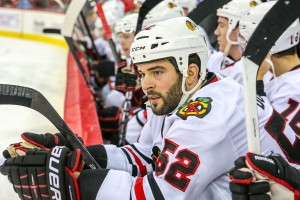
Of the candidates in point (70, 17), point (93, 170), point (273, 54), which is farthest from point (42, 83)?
point (93, 170)

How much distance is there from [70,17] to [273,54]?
1453 millimetres

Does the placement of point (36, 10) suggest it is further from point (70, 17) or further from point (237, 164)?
point (237, 164)

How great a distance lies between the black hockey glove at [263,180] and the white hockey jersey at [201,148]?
20 cm

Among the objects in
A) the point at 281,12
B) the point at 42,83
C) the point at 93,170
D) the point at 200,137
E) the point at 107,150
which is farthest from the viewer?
the point at 42,83

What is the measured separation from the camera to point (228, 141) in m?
1.42

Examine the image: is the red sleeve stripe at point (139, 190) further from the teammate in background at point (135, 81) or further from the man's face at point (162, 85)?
the teammate in background at point (135, 81)

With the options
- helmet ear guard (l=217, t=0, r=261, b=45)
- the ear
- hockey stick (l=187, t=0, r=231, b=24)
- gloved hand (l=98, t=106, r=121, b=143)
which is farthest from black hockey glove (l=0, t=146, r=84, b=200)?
gloved hand (l=98, t=106, r=121, b=143)

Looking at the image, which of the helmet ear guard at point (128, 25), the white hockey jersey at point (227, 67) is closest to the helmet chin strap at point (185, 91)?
the white hockey jersey at point (227, 67)

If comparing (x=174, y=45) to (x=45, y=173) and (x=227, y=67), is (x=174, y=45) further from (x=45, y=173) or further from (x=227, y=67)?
(x=227, y=67)

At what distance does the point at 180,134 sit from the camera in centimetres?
142

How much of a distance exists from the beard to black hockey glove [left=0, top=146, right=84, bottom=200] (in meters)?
0.31

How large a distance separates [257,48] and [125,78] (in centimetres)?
184

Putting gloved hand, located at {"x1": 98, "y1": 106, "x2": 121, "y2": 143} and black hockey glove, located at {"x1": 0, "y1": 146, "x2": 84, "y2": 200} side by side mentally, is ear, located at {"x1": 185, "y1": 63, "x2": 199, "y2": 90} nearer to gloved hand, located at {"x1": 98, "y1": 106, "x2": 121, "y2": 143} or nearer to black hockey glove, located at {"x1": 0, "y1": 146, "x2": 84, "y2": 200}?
black hockey glove, located at {"x1": 0, "y1": 146, "x2": 84, "y2": 200}

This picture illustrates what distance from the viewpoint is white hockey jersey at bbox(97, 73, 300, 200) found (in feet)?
4.51
